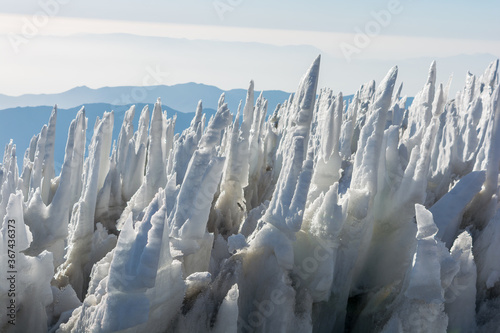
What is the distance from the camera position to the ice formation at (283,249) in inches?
118

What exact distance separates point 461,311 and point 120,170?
17.4 feet

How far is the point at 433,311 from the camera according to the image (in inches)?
127

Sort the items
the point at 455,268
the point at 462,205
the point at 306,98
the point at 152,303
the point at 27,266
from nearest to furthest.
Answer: the point at 152,303 → the point at 27,266 → the point at 455,268 → the point at 306,98 → the point at 462,205

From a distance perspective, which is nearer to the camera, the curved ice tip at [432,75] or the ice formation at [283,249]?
the ice formation at [283,249]

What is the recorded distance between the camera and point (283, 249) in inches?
143

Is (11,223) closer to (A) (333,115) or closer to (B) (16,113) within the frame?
(A) (333,115)

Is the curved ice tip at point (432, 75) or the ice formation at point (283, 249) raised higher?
the curved ice tip at point (432, 75)

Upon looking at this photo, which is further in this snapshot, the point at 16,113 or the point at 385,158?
the point at 16,113

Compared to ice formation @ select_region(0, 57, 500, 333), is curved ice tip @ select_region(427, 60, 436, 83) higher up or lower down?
higher up

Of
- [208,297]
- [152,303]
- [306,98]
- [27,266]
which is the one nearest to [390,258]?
A: [306,98]

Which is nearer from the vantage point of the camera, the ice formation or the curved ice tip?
the ice formation

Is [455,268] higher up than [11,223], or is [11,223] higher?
[11,223]

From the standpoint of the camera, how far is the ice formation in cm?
299

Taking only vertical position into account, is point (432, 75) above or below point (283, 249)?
above
